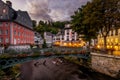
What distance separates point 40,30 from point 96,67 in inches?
4478

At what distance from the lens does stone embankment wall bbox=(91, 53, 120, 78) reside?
3612 centimetres

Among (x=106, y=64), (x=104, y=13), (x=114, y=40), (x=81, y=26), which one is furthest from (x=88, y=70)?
(x=114, y=40)

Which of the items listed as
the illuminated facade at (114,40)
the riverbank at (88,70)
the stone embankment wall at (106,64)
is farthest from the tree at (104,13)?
the illuminated facade at (114,40)

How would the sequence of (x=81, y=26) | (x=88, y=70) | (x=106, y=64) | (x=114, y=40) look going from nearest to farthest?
(x=106, y=64) → (x=88, y=70) → (x=81, y=26) → (x=114, y=40)

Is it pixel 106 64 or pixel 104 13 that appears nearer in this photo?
pixel 106 64

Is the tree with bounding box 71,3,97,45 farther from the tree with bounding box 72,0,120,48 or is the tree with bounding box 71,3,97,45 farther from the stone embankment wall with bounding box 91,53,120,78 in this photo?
the stone embankment wall with bounding box 91,53,120,78

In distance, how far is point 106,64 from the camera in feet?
131

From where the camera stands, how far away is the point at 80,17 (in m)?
58.3

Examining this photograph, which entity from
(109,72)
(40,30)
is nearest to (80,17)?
(109,72)

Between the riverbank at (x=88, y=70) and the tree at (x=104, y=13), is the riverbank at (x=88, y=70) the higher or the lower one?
the lower one

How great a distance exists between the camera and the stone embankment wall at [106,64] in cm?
3612

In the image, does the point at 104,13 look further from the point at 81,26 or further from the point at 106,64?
the point at 106,64

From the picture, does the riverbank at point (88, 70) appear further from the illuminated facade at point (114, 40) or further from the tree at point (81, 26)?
the illuminated facade at point (114, 40)

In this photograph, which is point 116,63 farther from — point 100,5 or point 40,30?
point 40,30
